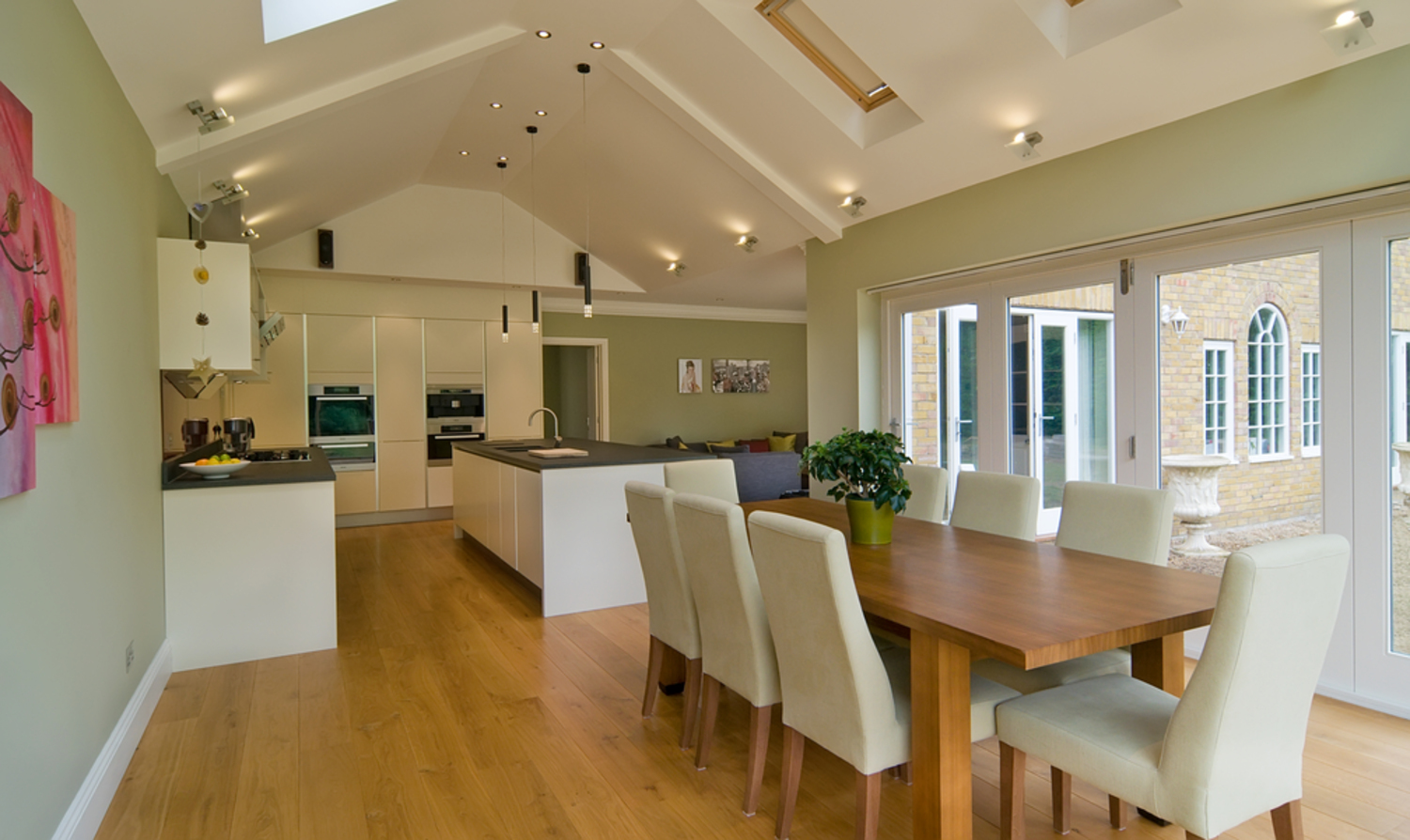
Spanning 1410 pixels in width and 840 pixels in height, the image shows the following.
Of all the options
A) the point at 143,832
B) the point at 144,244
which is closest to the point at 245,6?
the point at 144,244

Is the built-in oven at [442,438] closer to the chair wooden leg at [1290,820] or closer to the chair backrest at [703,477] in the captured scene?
the chair backrest at [703,477]

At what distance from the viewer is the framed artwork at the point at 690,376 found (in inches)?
383

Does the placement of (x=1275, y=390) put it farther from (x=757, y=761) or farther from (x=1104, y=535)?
(x=757, y=761)

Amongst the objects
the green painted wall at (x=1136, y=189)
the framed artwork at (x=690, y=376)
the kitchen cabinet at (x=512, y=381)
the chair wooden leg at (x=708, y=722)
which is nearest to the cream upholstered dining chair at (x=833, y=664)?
the chair wooden leg at (x=708, y=722)

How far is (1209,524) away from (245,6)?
458 cm

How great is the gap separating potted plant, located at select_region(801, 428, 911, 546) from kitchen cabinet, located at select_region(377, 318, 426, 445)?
5.87 metres

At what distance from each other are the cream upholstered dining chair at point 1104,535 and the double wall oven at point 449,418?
6.22 meters

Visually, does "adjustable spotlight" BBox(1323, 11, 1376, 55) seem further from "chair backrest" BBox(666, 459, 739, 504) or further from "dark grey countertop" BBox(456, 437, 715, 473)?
"dark grey countertop" BBox(456, 437, 715, 473)

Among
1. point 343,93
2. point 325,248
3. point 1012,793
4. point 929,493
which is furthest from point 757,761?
point 325,248

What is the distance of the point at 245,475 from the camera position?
380 centimetres

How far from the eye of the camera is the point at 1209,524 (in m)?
3.57

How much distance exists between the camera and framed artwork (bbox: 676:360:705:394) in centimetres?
973

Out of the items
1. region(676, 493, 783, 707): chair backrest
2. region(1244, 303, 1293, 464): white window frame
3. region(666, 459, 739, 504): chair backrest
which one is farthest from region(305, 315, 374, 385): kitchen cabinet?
region(1244, 303, 1293, 464): white window frame

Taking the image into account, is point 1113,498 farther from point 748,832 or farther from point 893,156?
point 893,156
